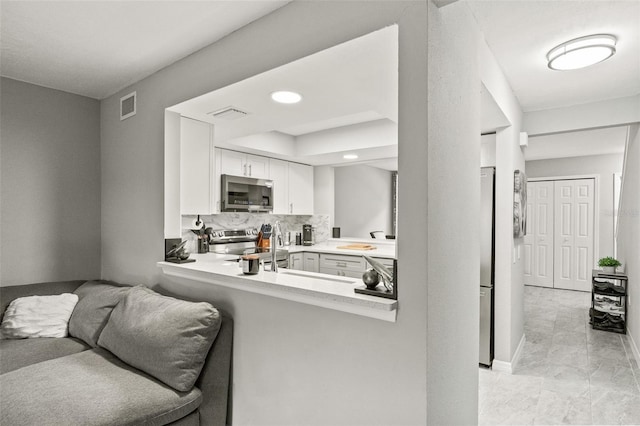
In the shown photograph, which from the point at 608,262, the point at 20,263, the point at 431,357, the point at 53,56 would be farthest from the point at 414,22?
the point at 608,262

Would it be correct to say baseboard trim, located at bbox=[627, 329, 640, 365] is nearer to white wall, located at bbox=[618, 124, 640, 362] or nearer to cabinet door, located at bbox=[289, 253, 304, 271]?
white wall, located at bbox=[618, 124, 640, 362]

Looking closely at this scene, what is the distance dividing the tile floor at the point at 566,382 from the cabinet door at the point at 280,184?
10.1 feet

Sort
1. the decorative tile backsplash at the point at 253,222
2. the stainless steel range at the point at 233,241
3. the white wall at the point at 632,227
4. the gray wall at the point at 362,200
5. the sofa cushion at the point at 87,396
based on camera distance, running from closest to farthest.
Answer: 1. the sofa cushion at the point at 87,396
2. the white wall at the point at 632,227
3. the decorative tile backsplash at the point at 253,222
4. the stainless steel range at the point at 233,241
5. the gray wall at the point at 362,200

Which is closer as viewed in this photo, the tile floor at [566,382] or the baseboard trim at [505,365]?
the tile floor at [566,382]

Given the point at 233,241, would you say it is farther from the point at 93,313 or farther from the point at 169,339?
the point at 169,339

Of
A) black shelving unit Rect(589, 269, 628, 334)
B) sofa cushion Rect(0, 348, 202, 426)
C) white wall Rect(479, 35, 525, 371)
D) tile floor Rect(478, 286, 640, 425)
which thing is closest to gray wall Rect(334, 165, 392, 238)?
tile floor Rect(478, 286, 640, 425)

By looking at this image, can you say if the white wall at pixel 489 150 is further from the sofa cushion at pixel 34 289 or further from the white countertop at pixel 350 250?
the sofa cushion at pixel 34 289

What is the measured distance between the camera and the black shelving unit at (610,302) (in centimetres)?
416

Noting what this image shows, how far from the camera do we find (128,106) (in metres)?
2.92

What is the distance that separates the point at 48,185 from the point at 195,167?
1.37m

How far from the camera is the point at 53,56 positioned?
2.41 m

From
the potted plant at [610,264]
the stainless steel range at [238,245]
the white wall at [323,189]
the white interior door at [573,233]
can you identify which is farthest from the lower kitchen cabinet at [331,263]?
the white interior door at [573,233]

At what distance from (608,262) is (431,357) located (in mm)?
4423

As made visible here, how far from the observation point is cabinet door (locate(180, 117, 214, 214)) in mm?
2715
